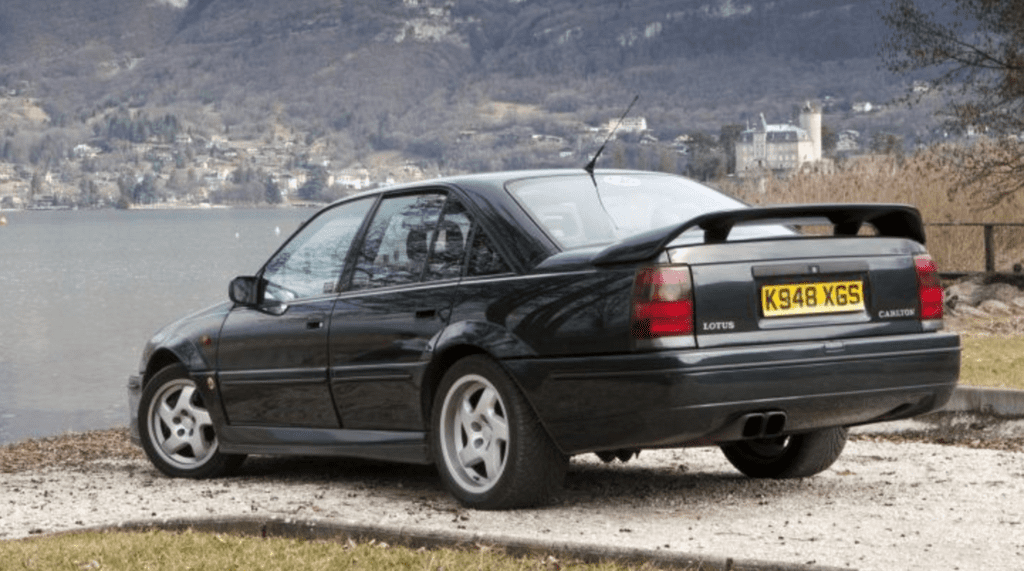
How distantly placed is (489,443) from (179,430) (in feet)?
8.93

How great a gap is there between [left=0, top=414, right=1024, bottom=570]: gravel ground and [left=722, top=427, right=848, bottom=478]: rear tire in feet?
0.32

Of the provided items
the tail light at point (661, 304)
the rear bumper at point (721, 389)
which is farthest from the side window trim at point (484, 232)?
the tail light at point (661, 304)

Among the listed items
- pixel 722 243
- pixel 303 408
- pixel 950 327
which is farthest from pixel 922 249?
pixel 950 327

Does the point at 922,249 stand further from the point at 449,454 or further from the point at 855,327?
the point at 449,454

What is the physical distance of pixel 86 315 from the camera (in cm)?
6656

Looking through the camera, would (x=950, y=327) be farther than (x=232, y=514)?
Yes

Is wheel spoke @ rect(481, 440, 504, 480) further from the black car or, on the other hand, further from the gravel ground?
the gravel ground

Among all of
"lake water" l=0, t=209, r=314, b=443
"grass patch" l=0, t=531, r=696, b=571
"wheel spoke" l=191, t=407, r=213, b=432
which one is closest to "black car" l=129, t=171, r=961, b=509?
"wheel spoke" l=191, t=407, r=213, b=432

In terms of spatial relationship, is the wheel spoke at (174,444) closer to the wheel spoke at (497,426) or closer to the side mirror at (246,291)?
the side mirror at (246,291)

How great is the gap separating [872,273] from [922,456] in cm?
250

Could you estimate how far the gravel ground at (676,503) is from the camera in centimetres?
705

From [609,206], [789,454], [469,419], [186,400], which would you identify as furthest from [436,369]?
[186,400]

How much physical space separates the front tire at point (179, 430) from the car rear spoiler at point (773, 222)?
3.29 meters

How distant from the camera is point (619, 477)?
9523mm
